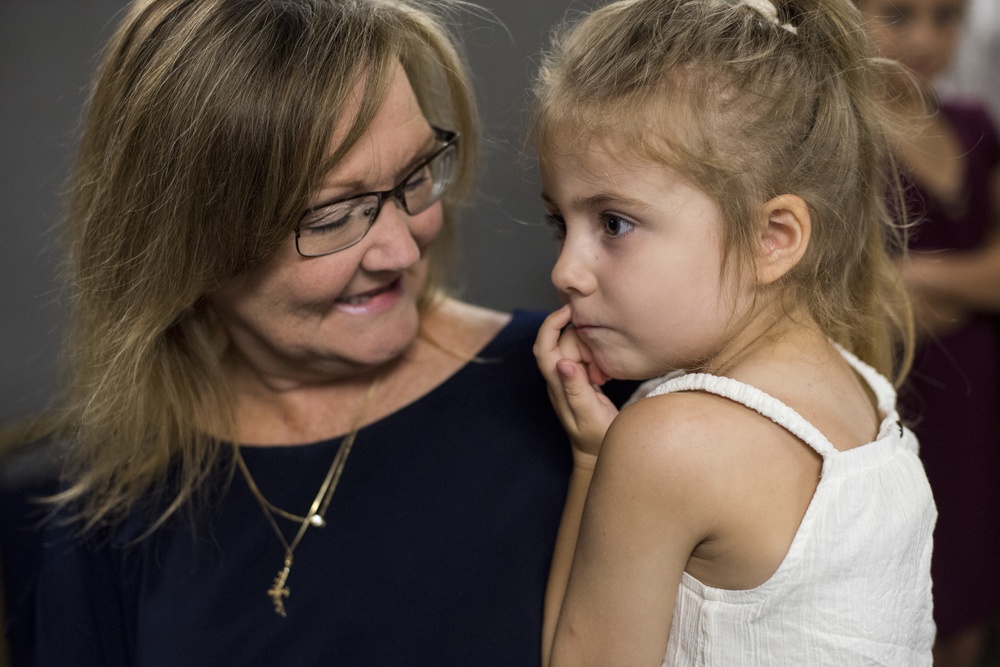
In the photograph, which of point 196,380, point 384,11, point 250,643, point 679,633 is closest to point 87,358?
point 196,380

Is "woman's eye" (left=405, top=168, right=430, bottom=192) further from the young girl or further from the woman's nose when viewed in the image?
the young girl

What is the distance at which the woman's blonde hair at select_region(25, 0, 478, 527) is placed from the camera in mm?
1301

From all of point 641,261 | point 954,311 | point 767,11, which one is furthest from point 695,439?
point 954,311

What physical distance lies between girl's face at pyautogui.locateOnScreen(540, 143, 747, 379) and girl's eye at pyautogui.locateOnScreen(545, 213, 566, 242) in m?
0.03

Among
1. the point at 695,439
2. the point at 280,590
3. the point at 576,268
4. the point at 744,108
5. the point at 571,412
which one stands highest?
the point at 744,108

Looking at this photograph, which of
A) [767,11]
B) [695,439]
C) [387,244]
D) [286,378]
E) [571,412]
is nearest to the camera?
[695,439]

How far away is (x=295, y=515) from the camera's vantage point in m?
1.50

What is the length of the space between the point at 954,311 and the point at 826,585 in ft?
4.94

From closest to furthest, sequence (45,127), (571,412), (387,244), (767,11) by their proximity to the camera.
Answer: (767,11)
(571,412)
(387,244)
(45,127)

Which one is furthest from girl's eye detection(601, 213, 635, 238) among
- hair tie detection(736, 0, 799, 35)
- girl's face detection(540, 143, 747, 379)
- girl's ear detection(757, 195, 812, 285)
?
hair tie detection(736, 0, 799, 35)

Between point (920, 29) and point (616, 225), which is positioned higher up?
point (616, 225)

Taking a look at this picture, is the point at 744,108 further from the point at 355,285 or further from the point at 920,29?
the point at 920,29

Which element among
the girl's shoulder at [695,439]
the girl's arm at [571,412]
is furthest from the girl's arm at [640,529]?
the girl's arm at [571,412]

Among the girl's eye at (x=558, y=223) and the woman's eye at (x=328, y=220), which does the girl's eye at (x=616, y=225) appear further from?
the woman's eye at (x=328, y=220)
